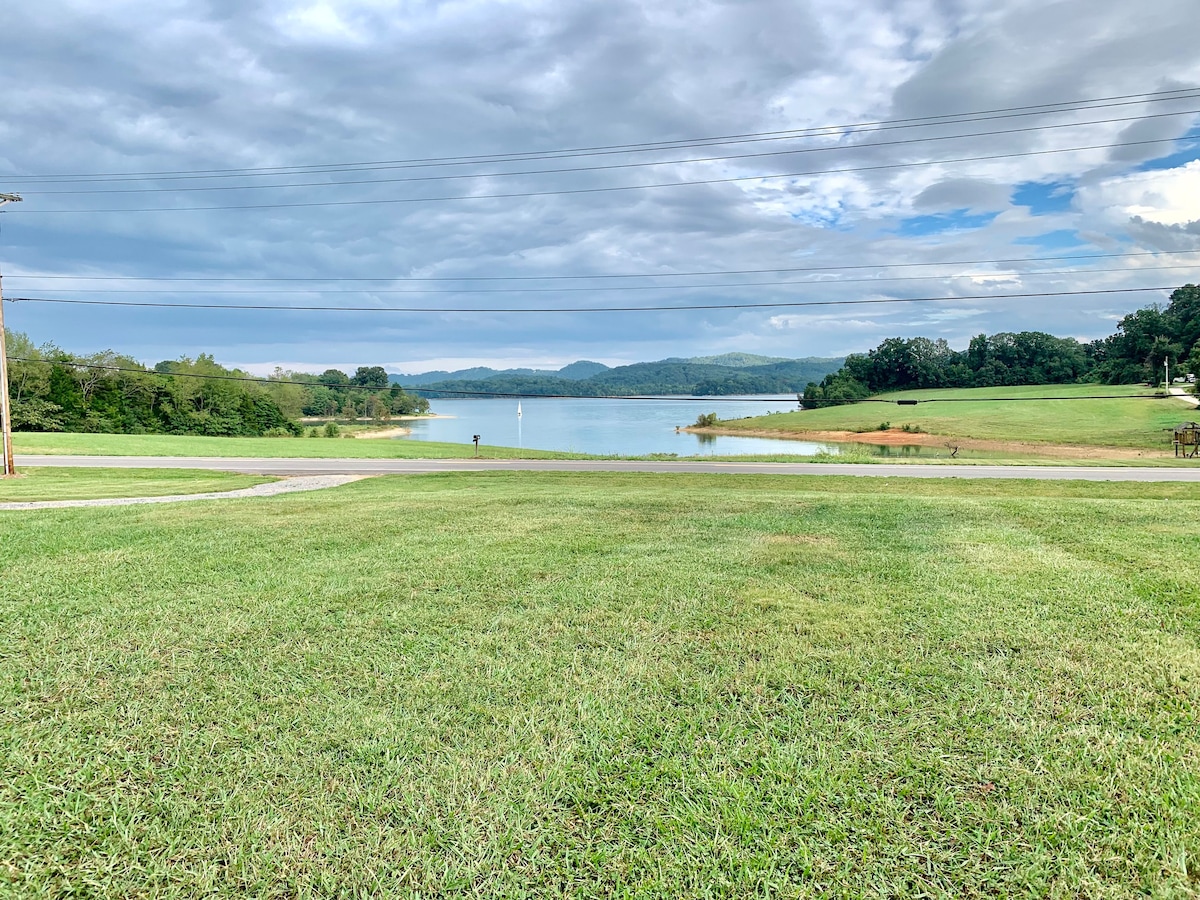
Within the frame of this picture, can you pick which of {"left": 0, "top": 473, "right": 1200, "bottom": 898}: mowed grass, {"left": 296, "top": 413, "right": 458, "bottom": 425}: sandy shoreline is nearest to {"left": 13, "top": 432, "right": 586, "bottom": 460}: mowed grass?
{"left": 0, "top": 473, "right": 1200, "bottom": 898}: mowed grass

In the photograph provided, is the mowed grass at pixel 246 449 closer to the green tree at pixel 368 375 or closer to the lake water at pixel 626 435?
the lake water at pixel 626 435

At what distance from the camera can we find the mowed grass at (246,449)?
85.3 ft

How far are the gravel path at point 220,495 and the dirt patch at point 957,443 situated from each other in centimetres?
2891

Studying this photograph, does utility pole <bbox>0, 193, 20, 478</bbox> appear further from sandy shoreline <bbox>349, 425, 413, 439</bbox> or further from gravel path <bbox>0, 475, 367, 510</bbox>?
sandy shoreline <bbox>349, 425, 413, 439</bbox>

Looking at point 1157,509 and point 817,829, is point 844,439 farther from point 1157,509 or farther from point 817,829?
point 817,829

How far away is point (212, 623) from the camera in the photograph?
12.2 ft

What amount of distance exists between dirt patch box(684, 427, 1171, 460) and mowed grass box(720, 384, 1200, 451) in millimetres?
1021

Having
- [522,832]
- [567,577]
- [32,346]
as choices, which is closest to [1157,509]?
[567,577]

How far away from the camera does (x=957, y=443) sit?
40781 millimetres

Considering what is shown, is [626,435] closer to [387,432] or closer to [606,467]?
[387,432]

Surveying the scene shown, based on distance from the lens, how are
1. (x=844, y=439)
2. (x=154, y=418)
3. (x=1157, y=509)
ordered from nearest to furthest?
(x=1157, y=509)
(x=844, y=439)
(x=154, y=418)

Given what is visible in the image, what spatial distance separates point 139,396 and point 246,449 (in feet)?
108

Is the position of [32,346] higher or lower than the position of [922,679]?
higher

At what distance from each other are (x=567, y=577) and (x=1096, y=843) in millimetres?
3305
